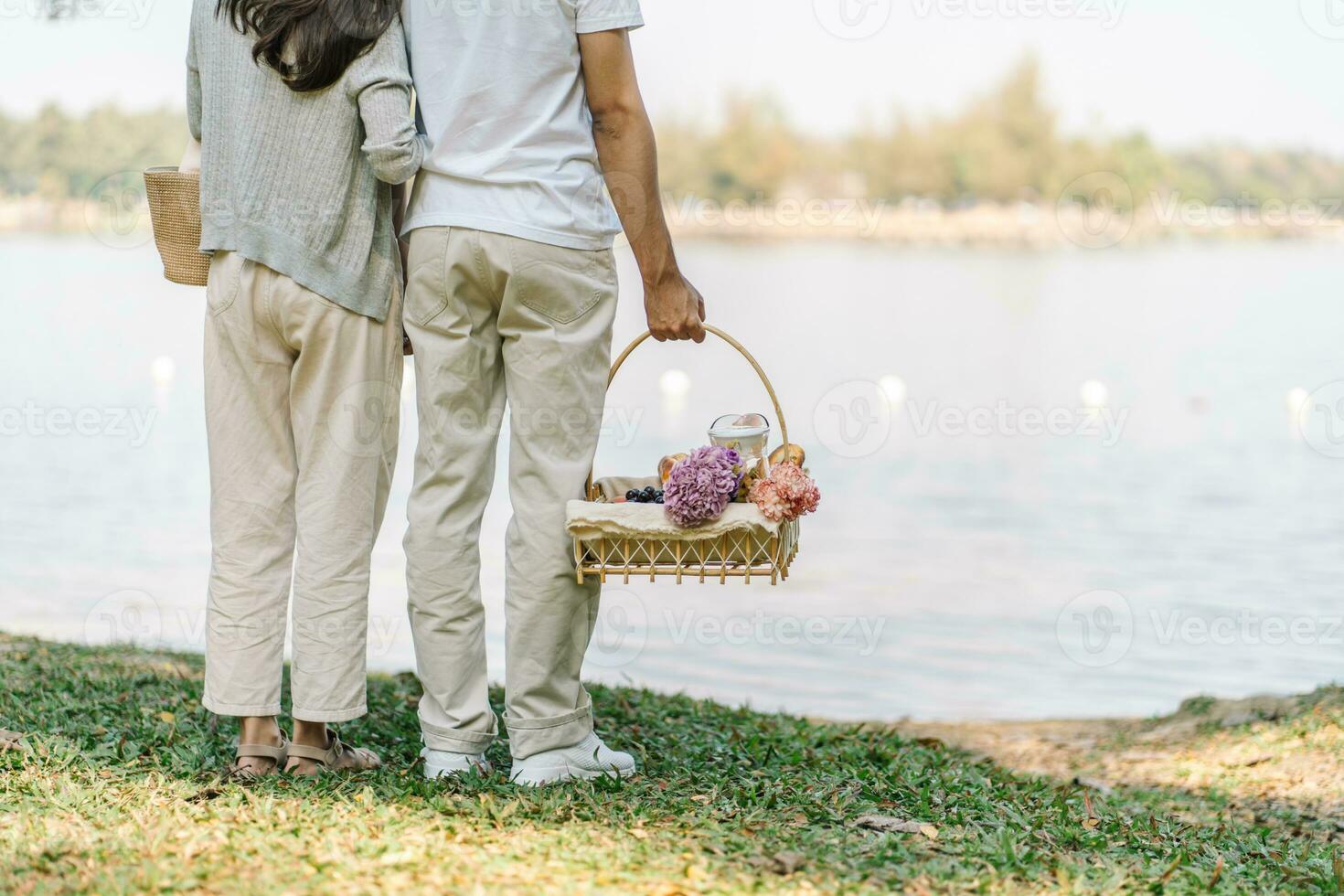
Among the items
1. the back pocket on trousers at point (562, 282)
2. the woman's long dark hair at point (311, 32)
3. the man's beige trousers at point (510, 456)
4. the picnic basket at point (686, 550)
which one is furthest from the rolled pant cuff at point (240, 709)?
the woman's long dark hair at point (311, 32)

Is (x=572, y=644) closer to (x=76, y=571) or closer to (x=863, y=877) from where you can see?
(x=863, y=877)

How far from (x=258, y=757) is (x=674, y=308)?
1.15 m

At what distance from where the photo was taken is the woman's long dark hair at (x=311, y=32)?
7.82ft

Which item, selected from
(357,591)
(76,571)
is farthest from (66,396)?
(357,591)

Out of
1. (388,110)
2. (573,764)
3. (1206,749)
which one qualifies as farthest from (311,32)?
(1206,749)

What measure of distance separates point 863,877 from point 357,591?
109cm

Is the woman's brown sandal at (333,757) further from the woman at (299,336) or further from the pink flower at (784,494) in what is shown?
the pink flower at (784,494)

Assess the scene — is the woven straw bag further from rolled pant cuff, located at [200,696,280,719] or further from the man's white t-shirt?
rolled pant cuff, located at [200,696,280,719]

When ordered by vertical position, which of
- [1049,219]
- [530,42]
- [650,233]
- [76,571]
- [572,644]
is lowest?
[76,571]

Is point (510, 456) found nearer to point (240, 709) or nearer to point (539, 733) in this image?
point (539, 733)

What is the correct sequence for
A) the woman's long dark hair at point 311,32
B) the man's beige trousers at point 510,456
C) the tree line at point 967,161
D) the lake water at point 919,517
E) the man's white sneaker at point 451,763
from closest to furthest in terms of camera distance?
the woman's long dark hair at point 311,32, the man's beige trousers at point 510,456, the man's white sneaker at point 451,763, the lake water at point 919,517, the tree line at point 967,161

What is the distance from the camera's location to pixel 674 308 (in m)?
2.61

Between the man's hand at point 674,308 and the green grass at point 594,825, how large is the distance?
85cm

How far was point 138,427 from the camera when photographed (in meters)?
12.3
